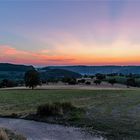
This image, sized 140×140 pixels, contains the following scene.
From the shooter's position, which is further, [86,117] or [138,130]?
[86,117]

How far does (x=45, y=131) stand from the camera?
960 inches

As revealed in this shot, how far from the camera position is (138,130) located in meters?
23.3

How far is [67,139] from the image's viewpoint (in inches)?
844

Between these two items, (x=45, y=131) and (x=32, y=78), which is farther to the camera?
(x=32, y=78)

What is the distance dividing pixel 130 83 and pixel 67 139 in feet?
360

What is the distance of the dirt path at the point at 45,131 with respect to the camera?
21984 millimetres

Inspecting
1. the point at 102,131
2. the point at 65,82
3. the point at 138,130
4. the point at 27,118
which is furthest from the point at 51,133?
the point at 65,82

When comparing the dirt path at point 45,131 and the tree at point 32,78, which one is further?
the tree at point 32,78

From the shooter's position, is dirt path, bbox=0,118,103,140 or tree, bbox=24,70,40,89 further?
tree, bbox=24,70,40,89

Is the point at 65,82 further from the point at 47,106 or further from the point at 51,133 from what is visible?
the point at 51,133

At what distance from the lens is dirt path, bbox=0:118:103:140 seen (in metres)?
22.0

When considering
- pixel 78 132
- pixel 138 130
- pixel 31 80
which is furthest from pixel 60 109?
pixel 31 80

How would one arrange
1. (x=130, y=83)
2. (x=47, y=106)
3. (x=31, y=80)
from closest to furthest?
(x=47, y=106) < (x=31, y=80) < (x=130, y=83)

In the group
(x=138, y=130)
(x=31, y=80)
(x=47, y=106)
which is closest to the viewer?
(x=138, y=130)
